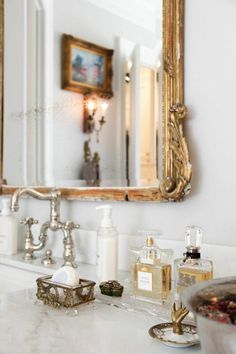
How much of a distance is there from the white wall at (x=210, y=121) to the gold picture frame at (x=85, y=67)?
28 cm

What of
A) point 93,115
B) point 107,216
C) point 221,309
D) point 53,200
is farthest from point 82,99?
point 221,309

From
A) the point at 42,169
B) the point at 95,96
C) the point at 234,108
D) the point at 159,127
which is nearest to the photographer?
the point at 234,108

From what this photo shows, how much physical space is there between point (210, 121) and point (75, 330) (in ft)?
1.82

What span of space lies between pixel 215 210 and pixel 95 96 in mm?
509

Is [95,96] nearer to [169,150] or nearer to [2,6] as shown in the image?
[169,150]

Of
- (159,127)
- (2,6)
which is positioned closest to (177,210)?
(159,127)

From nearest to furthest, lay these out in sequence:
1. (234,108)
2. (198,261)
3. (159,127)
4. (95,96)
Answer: (198,261) → (234,108) → (159,127) → (95,96)

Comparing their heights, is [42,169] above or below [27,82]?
below

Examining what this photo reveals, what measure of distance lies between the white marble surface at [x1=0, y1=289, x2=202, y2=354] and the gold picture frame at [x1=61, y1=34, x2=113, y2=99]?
2.09 feet

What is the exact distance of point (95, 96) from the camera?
4.16 ft

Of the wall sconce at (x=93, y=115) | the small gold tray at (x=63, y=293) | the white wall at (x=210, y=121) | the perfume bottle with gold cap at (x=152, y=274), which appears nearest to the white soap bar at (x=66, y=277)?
the small gold tray at (x=63, y=293)

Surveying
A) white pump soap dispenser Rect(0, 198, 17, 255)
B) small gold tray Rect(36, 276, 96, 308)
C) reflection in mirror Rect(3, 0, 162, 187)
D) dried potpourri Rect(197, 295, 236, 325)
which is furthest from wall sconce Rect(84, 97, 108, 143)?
dried potpourri Rect(197, 295, 236, 325)

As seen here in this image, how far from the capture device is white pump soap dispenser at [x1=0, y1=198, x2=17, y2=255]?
4.57 feet

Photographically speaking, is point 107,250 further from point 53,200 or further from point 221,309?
point 221,309
